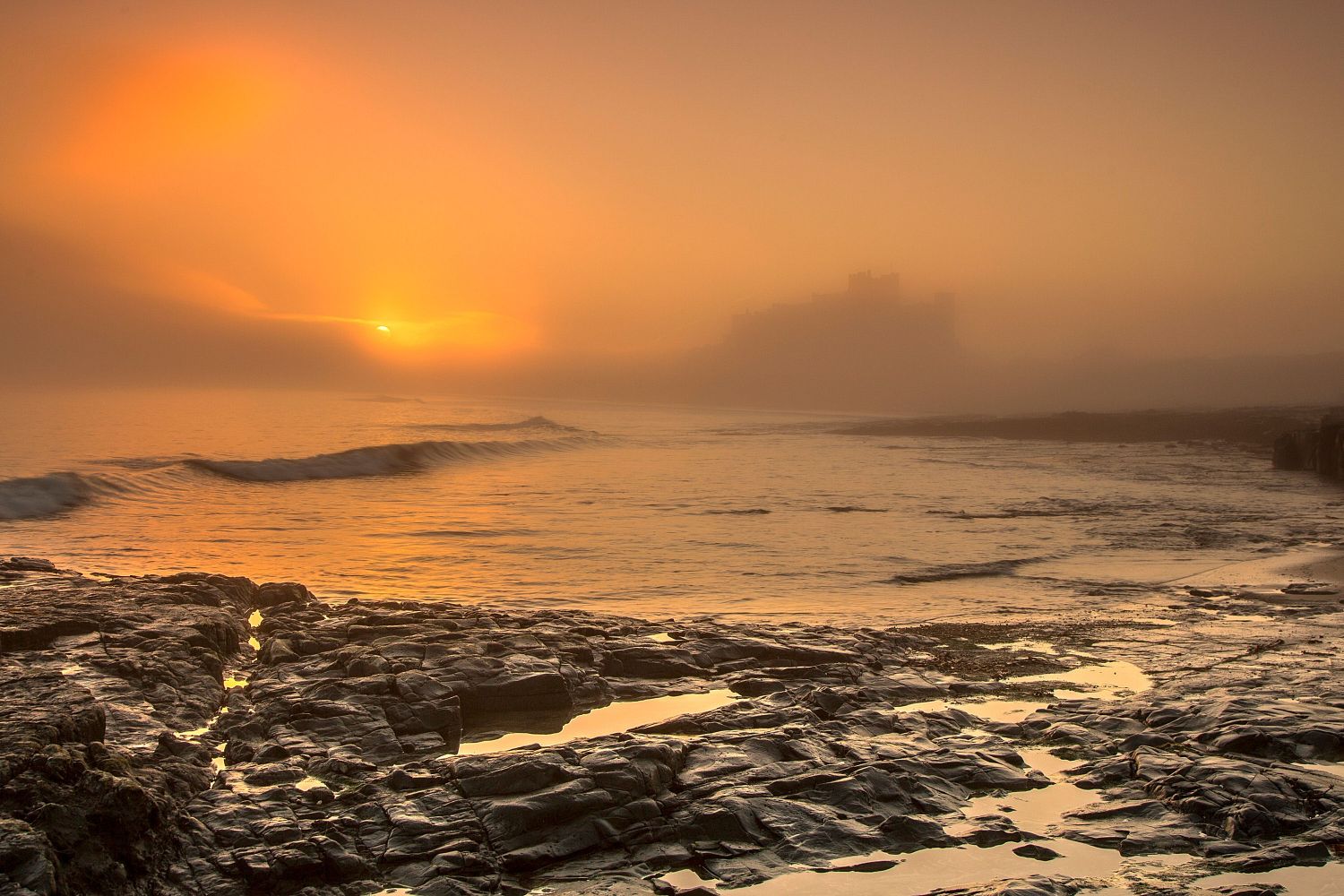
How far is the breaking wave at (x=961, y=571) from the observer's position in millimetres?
12758

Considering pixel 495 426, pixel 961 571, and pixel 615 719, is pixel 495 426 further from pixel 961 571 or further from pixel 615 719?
pixel 615 719

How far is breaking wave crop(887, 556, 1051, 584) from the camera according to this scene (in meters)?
12.8

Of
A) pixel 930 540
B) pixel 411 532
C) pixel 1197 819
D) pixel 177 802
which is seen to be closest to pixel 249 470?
pixel 411 532

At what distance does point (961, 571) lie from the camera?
43.9ft

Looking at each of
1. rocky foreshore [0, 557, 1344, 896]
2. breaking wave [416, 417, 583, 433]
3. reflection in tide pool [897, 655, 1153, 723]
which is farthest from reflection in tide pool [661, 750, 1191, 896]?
breaking wave [416, 417, 583, 433]

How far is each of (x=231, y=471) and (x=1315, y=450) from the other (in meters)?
35.6

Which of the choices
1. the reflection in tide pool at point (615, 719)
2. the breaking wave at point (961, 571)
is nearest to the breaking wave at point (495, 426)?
the breaking wave at point (961, 571)

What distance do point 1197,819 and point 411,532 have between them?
46.9 feet

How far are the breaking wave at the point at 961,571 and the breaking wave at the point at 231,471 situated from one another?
17.1m

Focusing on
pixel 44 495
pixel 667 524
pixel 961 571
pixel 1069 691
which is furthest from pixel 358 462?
pixel 1069 691

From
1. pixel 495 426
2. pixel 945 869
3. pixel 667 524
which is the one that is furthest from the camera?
pixel 495 426

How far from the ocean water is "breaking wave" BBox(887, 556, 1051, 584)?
0.17 ft

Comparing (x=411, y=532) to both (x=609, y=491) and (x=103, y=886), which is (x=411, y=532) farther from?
(x=103, y=886)

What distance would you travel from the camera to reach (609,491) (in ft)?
84.7
